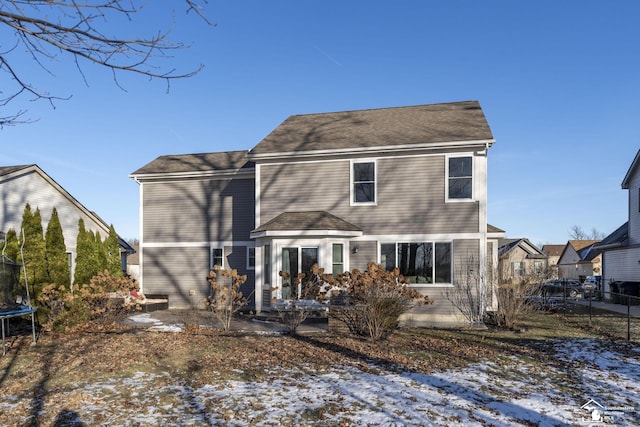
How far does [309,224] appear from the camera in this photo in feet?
46.6

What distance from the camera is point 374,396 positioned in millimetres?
6148

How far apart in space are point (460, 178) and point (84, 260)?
40.4ft

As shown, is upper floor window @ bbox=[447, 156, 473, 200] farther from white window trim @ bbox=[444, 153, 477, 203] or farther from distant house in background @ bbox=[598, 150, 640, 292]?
distant house in background @ bbox=[598, 150, 640, 292]

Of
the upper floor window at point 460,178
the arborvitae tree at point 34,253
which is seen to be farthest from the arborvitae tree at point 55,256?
the upper floor window at point 460,178

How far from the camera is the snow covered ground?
533 cm

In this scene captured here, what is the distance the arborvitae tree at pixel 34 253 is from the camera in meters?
12.2

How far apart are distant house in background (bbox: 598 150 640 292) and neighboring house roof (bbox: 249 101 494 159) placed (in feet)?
37.1

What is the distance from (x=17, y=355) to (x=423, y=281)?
10.6 metres

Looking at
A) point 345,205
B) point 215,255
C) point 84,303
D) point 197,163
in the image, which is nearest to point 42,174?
point 197,163

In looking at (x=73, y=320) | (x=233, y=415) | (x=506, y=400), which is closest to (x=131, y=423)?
(x=233, y=415)

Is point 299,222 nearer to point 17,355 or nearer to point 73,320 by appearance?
point 73,320

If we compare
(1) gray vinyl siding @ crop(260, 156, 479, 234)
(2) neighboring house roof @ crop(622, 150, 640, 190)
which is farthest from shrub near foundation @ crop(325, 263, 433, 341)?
(2) neighboring house roof @ crop(622, 150, 640, 190)

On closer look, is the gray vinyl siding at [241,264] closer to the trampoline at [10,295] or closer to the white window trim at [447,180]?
the trampoline at [10,295]

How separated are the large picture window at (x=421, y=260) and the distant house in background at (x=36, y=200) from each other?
12166 mm
